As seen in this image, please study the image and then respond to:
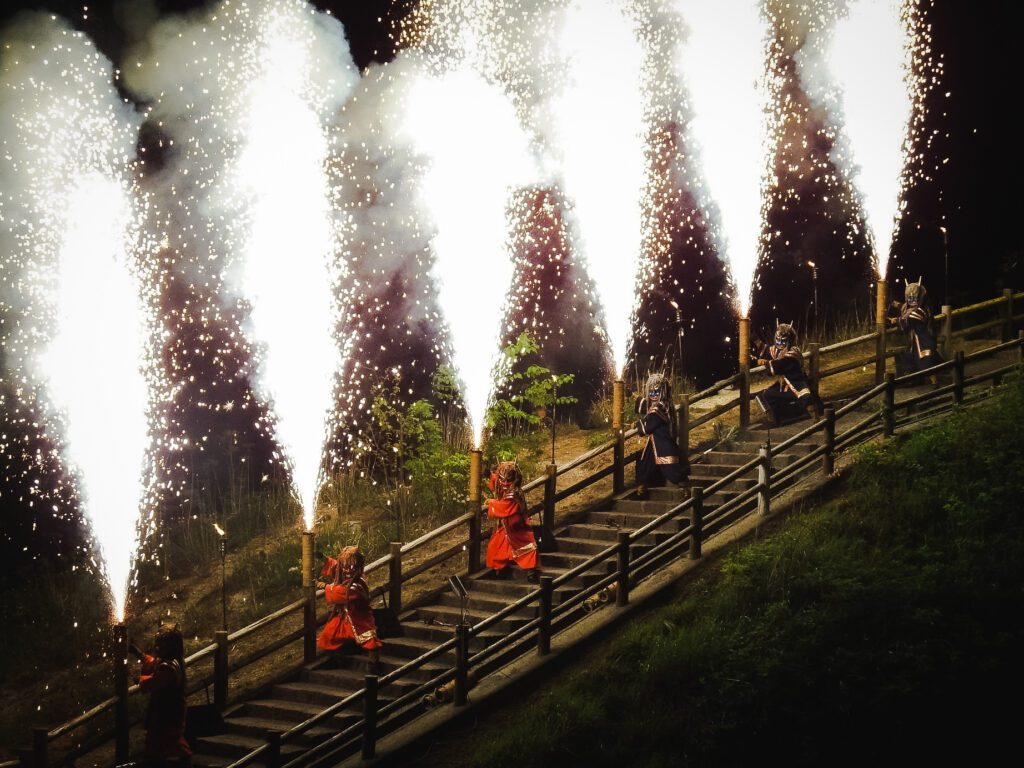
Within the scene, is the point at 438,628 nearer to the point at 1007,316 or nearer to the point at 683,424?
the point at 683,424

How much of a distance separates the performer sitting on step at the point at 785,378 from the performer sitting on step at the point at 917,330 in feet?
6.07

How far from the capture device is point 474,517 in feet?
51.0

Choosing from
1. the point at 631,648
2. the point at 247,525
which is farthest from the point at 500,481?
the point at 247,525

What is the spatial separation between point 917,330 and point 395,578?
877 cm

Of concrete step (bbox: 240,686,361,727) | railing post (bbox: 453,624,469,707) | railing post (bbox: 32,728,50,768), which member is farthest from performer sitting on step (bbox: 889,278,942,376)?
railing post (bbox: 32,728,50,768)

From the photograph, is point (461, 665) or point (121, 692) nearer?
point (461, 665)

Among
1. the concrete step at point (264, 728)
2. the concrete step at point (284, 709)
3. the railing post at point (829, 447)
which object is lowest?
the concrete step at point (264, 728)

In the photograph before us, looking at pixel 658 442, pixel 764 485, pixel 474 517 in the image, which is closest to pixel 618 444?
pixel 658 442

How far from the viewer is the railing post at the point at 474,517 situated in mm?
15461

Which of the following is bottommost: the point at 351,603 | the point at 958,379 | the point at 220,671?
the point at 220,671

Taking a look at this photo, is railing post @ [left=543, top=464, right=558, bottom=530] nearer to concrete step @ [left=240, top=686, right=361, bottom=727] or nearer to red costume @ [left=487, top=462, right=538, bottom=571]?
red costume @ [left=487, top=462, right=538, bottom=571]

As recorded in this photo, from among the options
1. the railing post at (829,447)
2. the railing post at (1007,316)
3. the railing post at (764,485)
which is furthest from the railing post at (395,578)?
the railing post at (1007,316)

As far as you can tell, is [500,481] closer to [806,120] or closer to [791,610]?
[791,610]

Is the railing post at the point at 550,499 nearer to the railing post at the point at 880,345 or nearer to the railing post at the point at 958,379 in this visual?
the railing post at the point at 958,379
